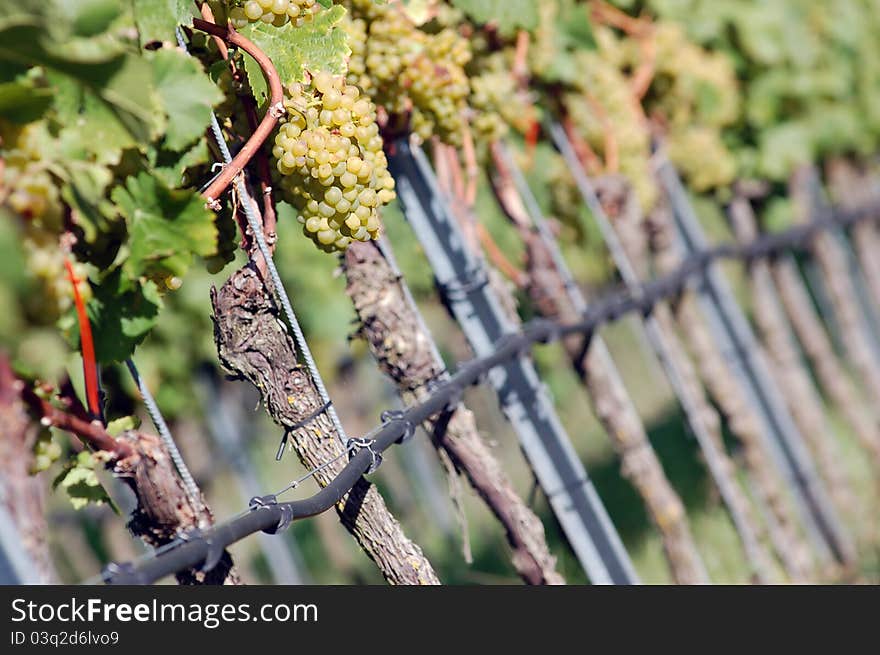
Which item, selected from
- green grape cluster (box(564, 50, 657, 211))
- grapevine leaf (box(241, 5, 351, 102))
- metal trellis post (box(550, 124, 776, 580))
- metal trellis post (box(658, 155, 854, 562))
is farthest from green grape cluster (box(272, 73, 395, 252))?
metal trellis post (box(658, 155, 854, 562))

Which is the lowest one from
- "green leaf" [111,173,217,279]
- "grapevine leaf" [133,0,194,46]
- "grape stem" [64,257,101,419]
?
"grape stem" [64,257,101,419]

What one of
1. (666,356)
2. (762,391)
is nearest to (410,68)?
(666,356)

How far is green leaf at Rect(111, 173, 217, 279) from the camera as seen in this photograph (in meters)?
1.72

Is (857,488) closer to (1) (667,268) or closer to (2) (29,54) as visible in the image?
(1) (667,268)

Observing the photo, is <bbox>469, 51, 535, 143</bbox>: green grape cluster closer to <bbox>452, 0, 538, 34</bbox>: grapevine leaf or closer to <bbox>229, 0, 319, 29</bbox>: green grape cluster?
<bbox>452, 0, 538, 34</bbox>: grapevine leaf

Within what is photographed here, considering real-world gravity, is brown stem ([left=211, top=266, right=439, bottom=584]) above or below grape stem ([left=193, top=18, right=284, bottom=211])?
below

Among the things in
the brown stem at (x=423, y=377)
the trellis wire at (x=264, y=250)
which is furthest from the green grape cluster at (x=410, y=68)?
the trellis wire at (x=264, y=250)

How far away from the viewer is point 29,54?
1.56 meters

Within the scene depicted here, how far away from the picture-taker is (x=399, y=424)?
224 centimetres

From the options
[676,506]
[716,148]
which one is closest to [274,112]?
[676,506]

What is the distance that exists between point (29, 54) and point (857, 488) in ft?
17.4

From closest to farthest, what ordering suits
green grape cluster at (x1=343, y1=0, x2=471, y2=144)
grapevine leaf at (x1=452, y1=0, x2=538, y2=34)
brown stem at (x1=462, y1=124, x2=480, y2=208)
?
green grape cluster at (x1=343, y1=0, x2=471, y2=144) < grapevine leaf at (x1=452, y1=0, x2=538, y2=34) < brown stem at (x1=462, y1=124, x2=480, y2=208)

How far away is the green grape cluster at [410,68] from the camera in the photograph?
2561 millimetres

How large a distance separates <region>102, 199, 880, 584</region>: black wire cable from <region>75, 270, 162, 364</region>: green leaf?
0.31 metres
